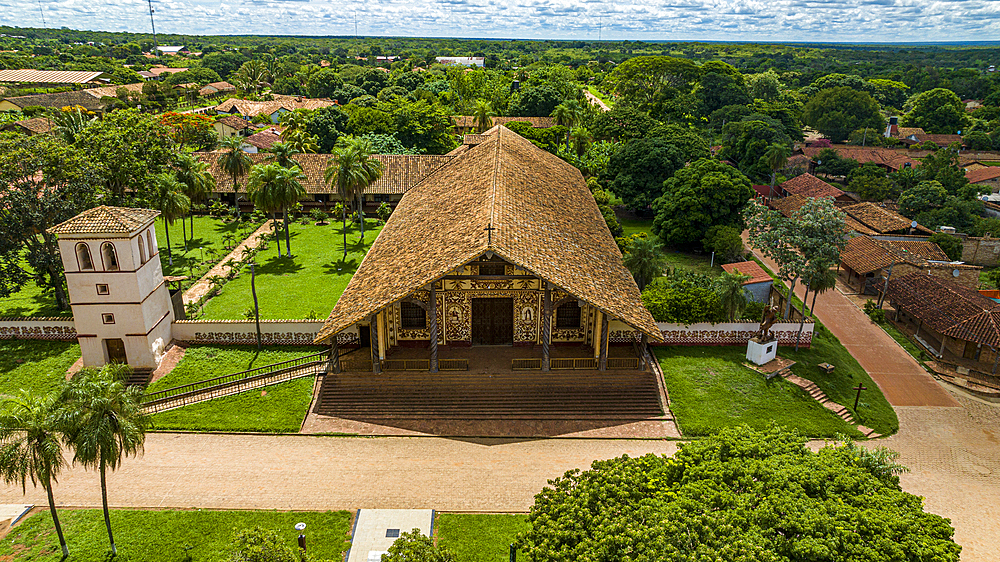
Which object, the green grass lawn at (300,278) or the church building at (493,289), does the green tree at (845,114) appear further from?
the church building at (493,289)

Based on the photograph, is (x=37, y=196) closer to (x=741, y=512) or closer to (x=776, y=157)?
(x=741, y=512)

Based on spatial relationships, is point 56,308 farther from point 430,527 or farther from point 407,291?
point 430,527

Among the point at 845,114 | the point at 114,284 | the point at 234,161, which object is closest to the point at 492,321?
the point at 114,284

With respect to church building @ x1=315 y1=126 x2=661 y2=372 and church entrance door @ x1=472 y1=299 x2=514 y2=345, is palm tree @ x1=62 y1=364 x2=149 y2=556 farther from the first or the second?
church entrance door @ x1=472 y1=299 x2=514 y2=345

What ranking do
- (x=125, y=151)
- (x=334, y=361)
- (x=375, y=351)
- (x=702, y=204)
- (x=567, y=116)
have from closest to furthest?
1. (x=375, y=351)
2. (x=334, y=361)
3. (x=125, y=151)
4. (x=702, y=204)
5. (x=567, y=116)

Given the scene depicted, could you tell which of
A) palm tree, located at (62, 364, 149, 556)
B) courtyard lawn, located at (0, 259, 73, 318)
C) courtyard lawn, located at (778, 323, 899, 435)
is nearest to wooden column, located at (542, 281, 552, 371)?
courtyard lawn, located at (778, 323, 899, 435)

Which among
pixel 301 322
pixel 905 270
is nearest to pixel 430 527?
pixel 301 322
